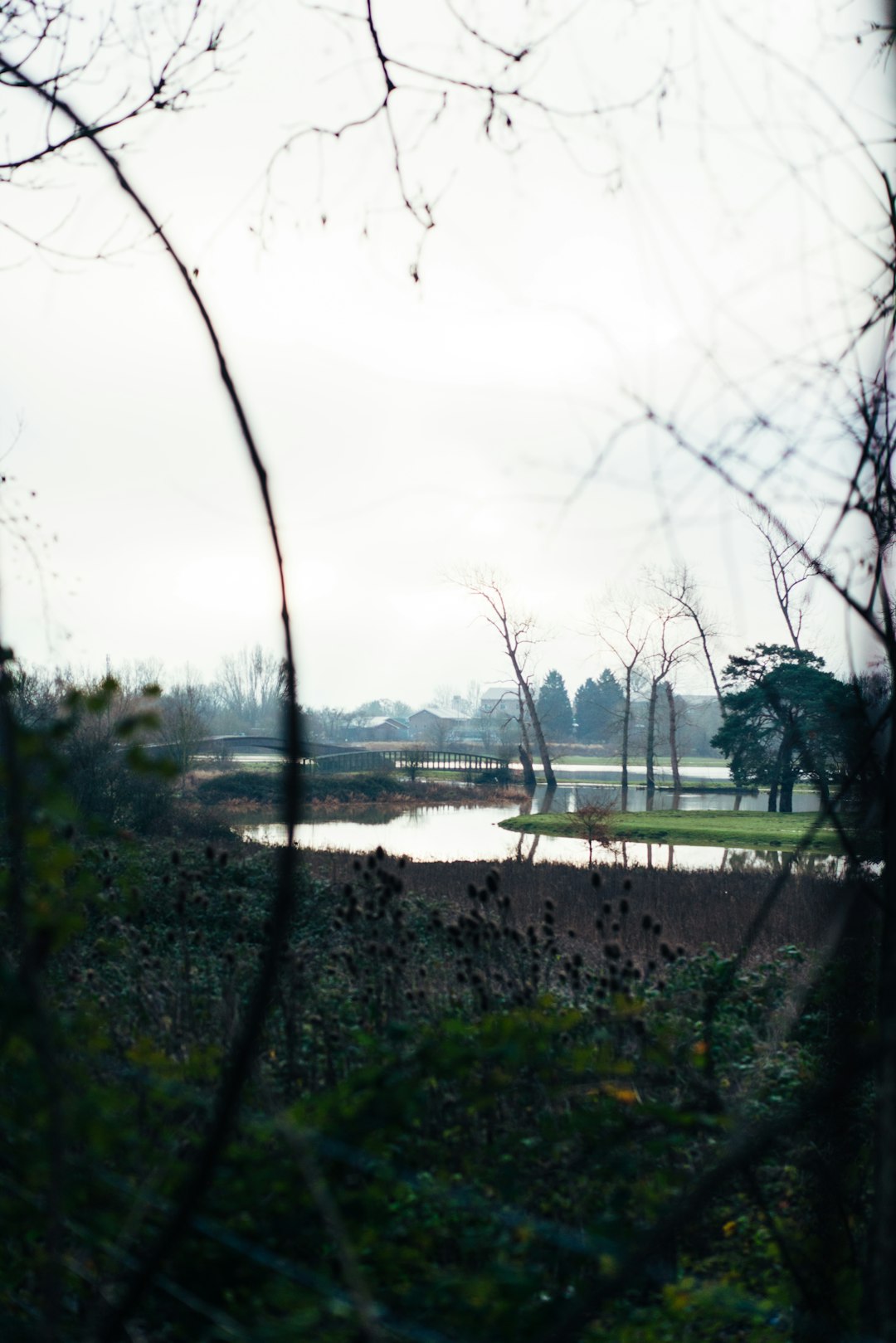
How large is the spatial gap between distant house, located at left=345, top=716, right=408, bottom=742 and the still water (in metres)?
26.4

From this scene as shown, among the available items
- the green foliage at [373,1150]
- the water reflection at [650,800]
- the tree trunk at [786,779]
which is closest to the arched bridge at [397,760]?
the water reflection at [650,800]

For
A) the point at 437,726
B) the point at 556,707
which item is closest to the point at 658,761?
the point at 556,707

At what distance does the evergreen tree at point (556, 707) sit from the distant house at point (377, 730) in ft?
31.6

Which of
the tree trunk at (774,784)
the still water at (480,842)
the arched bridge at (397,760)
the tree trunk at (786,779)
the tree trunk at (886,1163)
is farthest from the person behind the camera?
the arched bridge at (397,760)

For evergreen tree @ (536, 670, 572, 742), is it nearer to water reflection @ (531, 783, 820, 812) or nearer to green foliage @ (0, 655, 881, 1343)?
water reflection @ (531, 783, 820, 812)

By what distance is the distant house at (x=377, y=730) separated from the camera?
2410 inches

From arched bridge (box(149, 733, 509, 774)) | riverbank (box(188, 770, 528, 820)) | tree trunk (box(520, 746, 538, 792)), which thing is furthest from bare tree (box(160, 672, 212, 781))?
tree trunk (box(520, 746, 538, 792))

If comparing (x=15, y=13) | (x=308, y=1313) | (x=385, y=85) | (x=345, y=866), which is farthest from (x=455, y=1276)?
(x=345, y=866)

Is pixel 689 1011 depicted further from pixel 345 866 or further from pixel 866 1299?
pixel 345 866

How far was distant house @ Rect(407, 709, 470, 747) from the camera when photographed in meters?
63.3

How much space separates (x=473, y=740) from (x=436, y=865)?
162 feet

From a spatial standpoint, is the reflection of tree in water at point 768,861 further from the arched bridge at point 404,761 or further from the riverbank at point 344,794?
the arched bridge at point 404,761

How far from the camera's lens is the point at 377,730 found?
68.1 meters

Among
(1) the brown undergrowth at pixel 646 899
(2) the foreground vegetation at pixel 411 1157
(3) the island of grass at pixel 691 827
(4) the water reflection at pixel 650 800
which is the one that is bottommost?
(4) the water reflection at pixel 650 800
